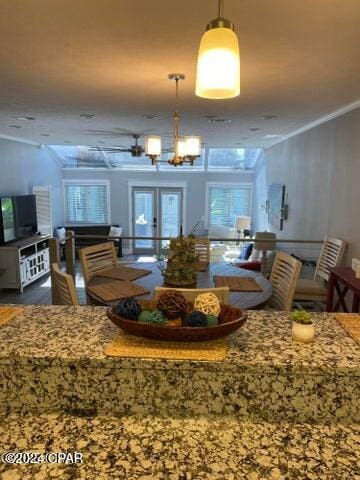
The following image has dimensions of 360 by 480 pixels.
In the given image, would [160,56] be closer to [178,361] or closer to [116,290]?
[116,290]

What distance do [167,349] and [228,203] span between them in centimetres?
893

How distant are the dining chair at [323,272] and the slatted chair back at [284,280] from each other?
0.81 meters

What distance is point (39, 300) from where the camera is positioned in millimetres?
5488

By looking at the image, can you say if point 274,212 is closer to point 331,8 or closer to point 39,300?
point 39,300

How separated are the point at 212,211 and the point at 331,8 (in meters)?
8.15

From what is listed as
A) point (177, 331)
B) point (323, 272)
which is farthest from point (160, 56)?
point (323, 272)

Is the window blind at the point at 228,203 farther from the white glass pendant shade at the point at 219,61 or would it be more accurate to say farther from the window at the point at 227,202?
the white glass pendant shade at the point at 219,61

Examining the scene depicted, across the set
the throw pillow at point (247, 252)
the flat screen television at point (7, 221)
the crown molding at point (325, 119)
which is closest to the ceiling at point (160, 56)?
the crown molding at point (325, 119)

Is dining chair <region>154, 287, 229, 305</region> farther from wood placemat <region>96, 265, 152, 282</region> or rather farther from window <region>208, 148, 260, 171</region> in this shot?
window <region>208, 148, 260, 171</region>

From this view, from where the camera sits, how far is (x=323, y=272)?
392 cm

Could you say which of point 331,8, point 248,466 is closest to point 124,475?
point 248,466

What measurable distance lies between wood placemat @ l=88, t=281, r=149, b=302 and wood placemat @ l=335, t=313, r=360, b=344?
1.37m

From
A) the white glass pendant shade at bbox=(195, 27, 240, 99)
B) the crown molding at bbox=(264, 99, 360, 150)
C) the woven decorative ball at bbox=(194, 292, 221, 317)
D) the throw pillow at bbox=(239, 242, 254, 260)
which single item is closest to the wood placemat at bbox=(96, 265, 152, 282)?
the woven decorative ball at bbox=(194, 292, 221, 317)

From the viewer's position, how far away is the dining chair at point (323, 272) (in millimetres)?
3590
